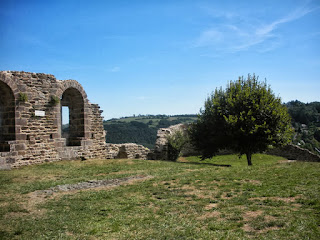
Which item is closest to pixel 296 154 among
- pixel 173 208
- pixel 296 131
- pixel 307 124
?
pixel 296 131

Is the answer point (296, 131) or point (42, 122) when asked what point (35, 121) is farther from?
point (296, 131)

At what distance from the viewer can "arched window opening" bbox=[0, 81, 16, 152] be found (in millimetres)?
13953

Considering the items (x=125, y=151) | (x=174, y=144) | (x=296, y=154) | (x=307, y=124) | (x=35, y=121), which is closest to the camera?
(x=35, y=121)

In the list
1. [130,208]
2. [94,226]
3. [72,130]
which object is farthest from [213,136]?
[94,226]

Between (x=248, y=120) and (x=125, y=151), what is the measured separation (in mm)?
8451

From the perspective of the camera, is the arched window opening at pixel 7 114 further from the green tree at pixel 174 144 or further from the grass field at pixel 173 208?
the green tree at pixel 174 144

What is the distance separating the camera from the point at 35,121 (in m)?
14.7

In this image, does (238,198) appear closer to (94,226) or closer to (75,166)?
(94,226)

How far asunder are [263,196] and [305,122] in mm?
54581

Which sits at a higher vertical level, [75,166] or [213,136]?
[213,136]

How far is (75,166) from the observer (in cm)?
1445

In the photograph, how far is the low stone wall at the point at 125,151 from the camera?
64.6 ft

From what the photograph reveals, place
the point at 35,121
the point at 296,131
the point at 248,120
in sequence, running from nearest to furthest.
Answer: the point at 35,121 < the point at 248,120 < the point at 296,131

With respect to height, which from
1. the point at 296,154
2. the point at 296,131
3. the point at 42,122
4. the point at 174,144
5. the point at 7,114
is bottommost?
the point at 296,154
